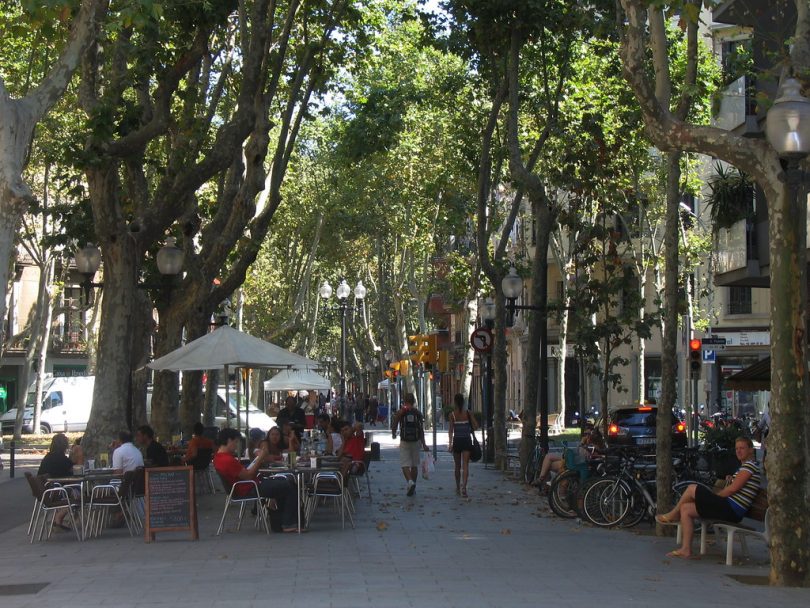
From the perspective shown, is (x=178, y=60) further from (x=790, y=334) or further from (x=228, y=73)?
(x=790, y=334)

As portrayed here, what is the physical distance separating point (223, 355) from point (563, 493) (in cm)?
533

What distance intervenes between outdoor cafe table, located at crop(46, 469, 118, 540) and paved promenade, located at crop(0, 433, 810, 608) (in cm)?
49

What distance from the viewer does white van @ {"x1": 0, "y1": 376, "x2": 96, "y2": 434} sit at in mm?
47781

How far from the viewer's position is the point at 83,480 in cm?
1445

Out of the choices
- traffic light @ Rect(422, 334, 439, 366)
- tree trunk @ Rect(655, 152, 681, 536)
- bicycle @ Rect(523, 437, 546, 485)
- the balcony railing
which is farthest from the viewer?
traffic light @ Rect(422, 334, 439, 366)

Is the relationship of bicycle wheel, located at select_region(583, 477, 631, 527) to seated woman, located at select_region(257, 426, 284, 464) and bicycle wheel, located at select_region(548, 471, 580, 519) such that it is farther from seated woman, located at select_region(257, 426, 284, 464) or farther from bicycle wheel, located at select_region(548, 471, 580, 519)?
seated woman, located at select_region(257, 426, 284, 464)

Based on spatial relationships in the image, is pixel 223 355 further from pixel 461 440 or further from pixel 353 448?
pixel 461 440

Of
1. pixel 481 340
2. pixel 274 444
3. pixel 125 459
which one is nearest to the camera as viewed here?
pixel 125 459

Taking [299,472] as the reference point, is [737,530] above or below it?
below

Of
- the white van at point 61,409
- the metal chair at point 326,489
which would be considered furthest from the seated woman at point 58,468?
the white van at point 61,409

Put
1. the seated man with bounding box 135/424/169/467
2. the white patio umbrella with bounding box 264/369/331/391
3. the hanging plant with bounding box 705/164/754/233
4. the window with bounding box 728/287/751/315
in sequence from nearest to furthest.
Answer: the seated man with bounding box 135/424/169/467
the hanging plant with bounding box 705/164/754/233
the white patio umbrella with bounding box 264/369/331/391
the window with bounding box 728/287/751/315

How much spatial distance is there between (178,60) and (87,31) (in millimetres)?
7700

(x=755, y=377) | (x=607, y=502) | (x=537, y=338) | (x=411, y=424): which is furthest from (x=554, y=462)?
(x=537, y=338)

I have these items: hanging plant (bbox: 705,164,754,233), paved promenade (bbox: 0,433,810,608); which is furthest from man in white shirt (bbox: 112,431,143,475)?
hanging plant (bbox: 705,164,754,233)
